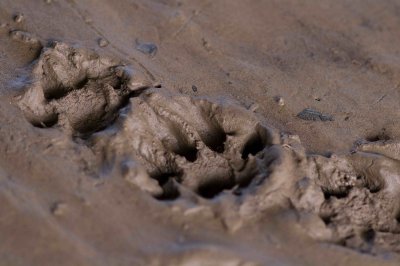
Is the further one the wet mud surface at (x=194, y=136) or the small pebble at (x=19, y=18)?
the small pebble at (x=19, y=18)

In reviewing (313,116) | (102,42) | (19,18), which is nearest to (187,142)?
(313,116)

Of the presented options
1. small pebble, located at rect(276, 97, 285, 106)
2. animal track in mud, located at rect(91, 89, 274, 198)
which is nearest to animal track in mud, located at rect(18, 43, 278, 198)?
animal track in mud, located at rect(91, 89, 274, 198)

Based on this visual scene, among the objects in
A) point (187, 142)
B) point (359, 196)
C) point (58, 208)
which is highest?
point (359, 196)

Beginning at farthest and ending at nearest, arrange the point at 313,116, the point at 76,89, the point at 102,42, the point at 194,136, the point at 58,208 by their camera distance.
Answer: the point at 102,42, the point at 313,116, the point at 76,89, the point at 194,136, the point at 58,208

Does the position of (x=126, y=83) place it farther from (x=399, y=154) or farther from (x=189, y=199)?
(x=399, y=154)

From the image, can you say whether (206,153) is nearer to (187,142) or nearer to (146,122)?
(187,142)

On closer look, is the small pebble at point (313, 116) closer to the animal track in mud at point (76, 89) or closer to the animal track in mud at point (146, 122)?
the animal track in mud at point (146, 122)

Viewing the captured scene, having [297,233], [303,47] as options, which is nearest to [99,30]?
[303,47]

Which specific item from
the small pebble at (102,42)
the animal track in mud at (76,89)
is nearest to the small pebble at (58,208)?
the animal track in mud at (76,89)
